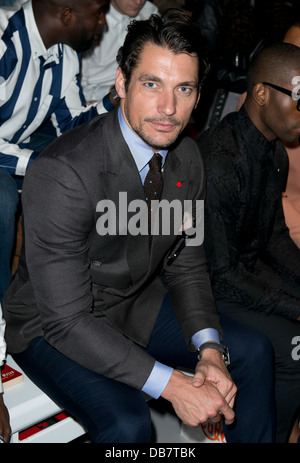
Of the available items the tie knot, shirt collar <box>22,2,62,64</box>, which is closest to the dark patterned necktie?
the tie knot

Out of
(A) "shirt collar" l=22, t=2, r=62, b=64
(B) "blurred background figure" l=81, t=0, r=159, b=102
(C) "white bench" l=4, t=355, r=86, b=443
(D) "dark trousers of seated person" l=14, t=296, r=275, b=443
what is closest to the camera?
(D) "dark trousers of seated person" l=14, t=296, r=275, b=443

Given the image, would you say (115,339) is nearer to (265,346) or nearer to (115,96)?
(265,346)

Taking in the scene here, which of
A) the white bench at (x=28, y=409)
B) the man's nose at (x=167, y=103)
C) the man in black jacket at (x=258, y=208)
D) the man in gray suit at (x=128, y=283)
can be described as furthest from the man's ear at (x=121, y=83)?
the white bench at (x=28, y=409)

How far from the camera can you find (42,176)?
1467mm

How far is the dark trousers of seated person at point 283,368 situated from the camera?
191 cm

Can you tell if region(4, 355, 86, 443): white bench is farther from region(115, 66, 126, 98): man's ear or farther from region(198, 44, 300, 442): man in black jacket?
A: region(115, 66, 126, 98): man's ear

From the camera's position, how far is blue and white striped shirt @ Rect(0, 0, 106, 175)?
2238 millimetres

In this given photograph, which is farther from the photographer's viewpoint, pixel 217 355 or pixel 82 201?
pixel 217 355

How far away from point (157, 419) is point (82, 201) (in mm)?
1382

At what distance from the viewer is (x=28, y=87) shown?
2371mm

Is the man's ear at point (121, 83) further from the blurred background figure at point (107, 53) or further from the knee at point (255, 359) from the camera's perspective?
the blurred background figure at point (107, 53)

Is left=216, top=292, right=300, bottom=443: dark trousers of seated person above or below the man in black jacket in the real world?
below

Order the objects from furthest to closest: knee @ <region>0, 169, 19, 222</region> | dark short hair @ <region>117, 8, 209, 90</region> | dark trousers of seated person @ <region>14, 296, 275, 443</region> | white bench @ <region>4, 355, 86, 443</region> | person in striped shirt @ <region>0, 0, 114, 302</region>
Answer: person in striped shirt @ <region>0, 0, 114, 302</region>, knee @ <region>0, 169, 19, 222</region>, white bench @ <region>4, 355, 86, 443</region>, dark short hair @ <region>117, 8, 209, 90</region>, dark trousers of seated person @ <region>14, 296, 275, 443</region>
